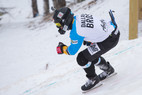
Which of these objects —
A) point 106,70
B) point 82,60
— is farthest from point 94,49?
point 106,70

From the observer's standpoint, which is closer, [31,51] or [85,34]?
[85,34]

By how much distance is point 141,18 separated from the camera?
24.5 ft

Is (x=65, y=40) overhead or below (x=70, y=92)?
overhead

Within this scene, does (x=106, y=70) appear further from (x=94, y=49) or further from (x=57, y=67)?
(x=57, y=67)

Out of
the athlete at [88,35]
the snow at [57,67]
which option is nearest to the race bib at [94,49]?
the athlete at [88,35]

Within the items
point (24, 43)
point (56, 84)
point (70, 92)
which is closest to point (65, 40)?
point (24, 43)

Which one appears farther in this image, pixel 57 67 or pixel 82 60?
pixel 57 67

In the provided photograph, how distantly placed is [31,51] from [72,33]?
6788 millimetres

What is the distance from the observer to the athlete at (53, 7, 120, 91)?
3.00m

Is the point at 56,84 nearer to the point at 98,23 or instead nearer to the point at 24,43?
the point at 98,23

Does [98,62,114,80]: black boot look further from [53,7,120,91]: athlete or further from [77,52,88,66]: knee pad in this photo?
[77,52,88,66]: knee pad

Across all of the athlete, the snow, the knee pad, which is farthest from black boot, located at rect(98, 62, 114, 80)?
the knee pad

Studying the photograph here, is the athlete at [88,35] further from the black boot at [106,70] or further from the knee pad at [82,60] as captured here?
the black boot at [106,70]

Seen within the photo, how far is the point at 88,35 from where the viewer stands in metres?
3.03
